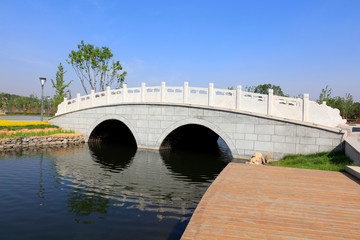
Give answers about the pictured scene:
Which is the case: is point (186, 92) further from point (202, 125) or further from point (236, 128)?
point (236, 128)

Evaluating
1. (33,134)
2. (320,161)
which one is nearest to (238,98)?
(320,161)

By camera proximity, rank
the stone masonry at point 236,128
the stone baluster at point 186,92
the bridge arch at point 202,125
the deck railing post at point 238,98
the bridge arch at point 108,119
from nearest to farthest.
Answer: the stone masonry at point 236,128, the deck railing post at point 238,98, the bridge arch at point 202,125, the stone baluster at point 186,92, the bridge arch at point 108,119

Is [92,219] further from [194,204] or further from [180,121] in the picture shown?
[180,121]

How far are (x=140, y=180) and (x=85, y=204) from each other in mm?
2761

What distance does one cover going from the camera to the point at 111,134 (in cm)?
2186

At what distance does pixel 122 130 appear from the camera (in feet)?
74.1

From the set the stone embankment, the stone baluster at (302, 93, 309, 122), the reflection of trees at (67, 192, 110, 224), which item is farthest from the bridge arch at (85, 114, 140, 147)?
the stone baluster at (302, 93, 309, 122)

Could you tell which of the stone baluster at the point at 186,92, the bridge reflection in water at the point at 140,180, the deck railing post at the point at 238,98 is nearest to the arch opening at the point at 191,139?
the bridge reflection in water at the point at 140,180

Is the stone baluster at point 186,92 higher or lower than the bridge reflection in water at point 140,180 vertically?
higher

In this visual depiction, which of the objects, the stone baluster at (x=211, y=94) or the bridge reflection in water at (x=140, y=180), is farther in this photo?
the stone baluster at (x=211, y=94)

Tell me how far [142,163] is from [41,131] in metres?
9.77

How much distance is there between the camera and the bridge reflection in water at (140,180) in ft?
21.8

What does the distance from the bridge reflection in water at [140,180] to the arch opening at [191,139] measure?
84.3 inches

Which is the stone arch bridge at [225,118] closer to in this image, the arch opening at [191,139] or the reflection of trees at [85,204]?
the arch opening at [191,139]
